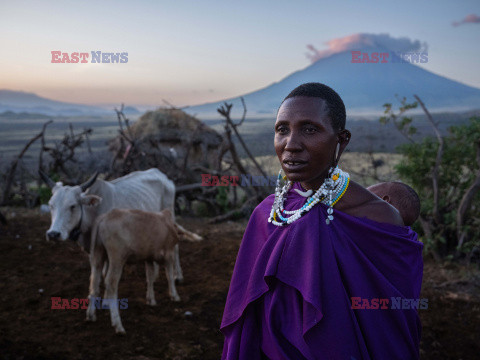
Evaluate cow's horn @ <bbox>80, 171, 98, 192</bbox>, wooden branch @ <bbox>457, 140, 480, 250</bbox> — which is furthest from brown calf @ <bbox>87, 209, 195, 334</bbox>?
wooden branch @ <bbox>457, 140, 480, 250</bbox>

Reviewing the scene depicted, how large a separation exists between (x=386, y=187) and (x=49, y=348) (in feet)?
12.7

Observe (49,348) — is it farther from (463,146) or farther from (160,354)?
(463,146)

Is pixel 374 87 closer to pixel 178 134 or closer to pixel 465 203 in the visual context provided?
pixel 178 134

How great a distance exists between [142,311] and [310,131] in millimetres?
4225

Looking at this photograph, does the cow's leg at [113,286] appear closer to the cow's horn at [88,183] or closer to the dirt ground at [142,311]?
the dirt ground at [142,311]

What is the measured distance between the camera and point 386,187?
2.48 metres

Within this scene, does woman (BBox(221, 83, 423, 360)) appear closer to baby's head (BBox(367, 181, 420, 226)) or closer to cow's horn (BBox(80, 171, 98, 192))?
baby's head (BBox(367, 181, 420, 226))

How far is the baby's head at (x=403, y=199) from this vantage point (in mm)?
2355

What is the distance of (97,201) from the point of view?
5.09m
